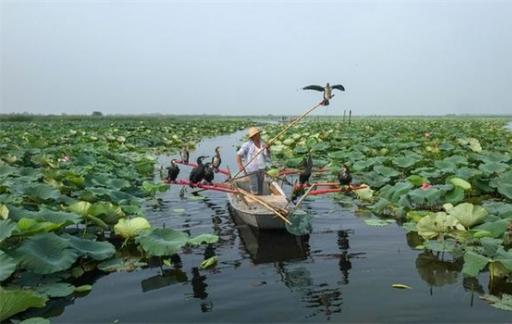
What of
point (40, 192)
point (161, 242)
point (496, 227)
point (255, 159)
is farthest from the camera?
point (255, 159)

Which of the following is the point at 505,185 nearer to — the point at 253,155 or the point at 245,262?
the point at 253,155

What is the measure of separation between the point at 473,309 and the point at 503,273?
0.61 metres

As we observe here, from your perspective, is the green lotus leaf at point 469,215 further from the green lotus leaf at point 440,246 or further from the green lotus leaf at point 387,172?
the green lotus leaf at point 387,172

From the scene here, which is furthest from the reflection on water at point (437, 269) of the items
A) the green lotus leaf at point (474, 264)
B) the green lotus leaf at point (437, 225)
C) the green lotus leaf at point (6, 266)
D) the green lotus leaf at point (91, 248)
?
the green lotus leaf at point (6, 266)

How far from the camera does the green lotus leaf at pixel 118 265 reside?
4559mm

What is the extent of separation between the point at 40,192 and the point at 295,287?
354 centimetres

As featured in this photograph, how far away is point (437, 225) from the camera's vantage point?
4926 mm

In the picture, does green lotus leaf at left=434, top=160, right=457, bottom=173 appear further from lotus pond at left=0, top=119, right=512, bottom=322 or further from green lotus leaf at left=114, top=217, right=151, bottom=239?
green lotus leaf at left=114, top=217, right=151, bottom=239

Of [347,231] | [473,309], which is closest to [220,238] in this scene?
[347,231]

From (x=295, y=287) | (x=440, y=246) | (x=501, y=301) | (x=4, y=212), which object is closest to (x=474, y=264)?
→ (x=501, y=301)

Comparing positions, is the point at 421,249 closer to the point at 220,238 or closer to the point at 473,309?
the point at 473,309

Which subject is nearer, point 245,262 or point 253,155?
point 245,262

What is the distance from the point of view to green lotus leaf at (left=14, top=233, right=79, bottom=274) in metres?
3.76

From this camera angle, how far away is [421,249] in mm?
5250
